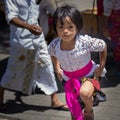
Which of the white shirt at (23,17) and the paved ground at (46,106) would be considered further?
the paved ground at (46,106)

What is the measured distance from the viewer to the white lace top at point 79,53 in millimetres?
3799

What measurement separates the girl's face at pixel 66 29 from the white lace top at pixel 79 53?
4.8 inches

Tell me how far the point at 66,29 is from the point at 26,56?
51.4 inches

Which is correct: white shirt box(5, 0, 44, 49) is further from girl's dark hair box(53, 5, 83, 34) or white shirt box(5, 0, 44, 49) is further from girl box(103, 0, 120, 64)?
girl box(103, 0, 120, 64)

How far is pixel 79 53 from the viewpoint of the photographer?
3824 mm

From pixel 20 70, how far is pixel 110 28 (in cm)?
203

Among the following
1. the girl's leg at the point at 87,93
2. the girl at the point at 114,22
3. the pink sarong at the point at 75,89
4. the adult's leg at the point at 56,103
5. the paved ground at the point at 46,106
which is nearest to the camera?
the girl's leg at the point at 87,93

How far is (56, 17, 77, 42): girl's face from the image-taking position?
372cm

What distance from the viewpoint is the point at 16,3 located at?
4.69 metres

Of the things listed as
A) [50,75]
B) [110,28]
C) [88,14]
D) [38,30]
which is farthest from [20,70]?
[88,14]

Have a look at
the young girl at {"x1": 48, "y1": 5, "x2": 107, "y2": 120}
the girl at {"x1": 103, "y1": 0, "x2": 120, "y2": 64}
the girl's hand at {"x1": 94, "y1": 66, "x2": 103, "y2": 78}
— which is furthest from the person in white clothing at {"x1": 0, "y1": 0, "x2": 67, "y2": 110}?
the girl at {"x1": 103, "y1": 0, "x2": 120, "y2": 64}

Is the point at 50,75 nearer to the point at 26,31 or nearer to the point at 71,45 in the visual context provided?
the point at 26,31

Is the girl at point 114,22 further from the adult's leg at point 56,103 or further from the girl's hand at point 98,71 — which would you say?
the girl's hand at point 98,71

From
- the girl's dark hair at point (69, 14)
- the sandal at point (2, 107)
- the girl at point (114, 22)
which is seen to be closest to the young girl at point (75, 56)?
the girl's dark hair at point (69, 14)
